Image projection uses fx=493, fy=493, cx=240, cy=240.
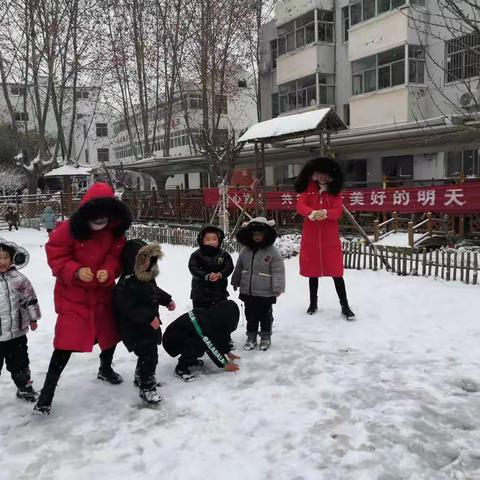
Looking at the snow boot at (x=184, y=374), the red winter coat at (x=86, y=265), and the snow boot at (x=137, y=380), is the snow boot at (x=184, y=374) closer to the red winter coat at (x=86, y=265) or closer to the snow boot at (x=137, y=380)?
the snow boot at (x=137, y=380)

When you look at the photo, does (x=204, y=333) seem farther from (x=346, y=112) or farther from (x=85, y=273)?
(x=346, y=112)

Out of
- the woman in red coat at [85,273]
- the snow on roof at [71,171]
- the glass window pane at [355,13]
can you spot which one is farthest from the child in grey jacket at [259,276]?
the glass window pane at [355,13]

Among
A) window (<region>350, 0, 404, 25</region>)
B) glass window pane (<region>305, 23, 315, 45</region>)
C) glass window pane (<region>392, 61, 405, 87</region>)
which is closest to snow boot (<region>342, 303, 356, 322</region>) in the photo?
glass window pane (<region>392, 61, 405, 87</region>)

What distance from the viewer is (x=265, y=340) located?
478 cm

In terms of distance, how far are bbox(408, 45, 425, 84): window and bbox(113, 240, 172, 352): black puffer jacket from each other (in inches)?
659

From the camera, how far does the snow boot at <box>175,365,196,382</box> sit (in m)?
4.03

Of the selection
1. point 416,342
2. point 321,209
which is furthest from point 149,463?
point 321,209

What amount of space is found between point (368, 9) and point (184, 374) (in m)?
19.0

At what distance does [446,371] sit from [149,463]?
8.36ft

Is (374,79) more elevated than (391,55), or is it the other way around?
(391,55)

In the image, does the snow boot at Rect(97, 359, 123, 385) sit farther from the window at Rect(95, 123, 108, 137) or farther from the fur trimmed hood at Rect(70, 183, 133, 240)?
the window at Rect(95, 123, 108, 137)

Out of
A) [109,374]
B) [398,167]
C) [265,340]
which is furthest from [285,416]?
[398,167]

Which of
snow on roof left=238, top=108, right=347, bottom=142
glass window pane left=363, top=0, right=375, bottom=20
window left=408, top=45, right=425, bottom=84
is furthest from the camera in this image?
glass window pane left=363, top=0, right=375, bottom=20

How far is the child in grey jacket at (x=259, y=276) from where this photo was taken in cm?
465
